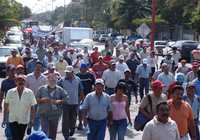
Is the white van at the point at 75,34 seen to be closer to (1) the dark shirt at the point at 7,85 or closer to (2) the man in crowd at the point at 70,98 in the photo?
(2) the man in crowd at the point at 70,98

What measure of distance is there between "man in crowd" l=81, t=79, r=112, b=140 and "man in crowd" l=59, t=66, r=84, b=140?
2.20m

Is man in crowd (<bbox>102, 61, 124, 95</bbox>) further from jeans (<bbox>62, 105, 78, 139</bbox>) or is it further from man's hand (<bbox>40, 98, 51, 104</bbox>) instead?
man's hand (<bbox>40, 98, 51, 104</bbox>)

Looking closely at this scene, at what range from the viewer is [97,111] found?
11.3m

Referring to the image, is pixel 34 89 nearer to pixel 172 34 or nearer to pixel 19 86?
pixel 19 86

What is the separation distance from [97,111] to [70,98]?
2.36 meters

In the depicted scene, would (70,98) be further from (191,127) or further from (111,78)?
(191,127)

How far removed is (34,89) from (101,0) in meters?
141

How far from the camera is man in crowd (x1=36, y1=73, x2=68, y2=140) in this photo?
38.3ft

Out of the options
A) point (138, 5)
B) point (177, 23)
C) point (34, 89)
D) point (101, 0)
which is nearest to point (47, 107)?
→ point (34, 89)

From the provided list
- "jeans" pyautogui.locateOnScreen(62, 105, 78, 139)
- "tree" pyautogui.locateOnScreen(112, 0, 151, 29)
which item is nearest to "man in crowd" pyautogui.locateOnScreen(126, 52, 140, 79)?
"jeans" pyautogui.locateOnScreen(62, 105, 78, 139)

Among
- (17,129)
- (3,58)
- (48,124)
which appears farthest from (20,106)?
(3,58)

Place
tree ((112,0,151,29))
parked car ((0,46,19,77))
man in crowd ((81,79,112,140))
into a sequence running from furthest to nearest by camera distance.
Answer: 1. tree ((112,0,151,29))
2. parked car ((0,46,19,77))
3. man in crowd ((81,79,112,140))

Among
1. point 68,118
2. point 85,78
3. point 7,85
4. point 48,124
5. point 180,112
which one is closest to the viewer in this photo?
point 180,112

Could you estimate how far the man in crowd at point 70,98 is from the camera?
13602 millimetres
